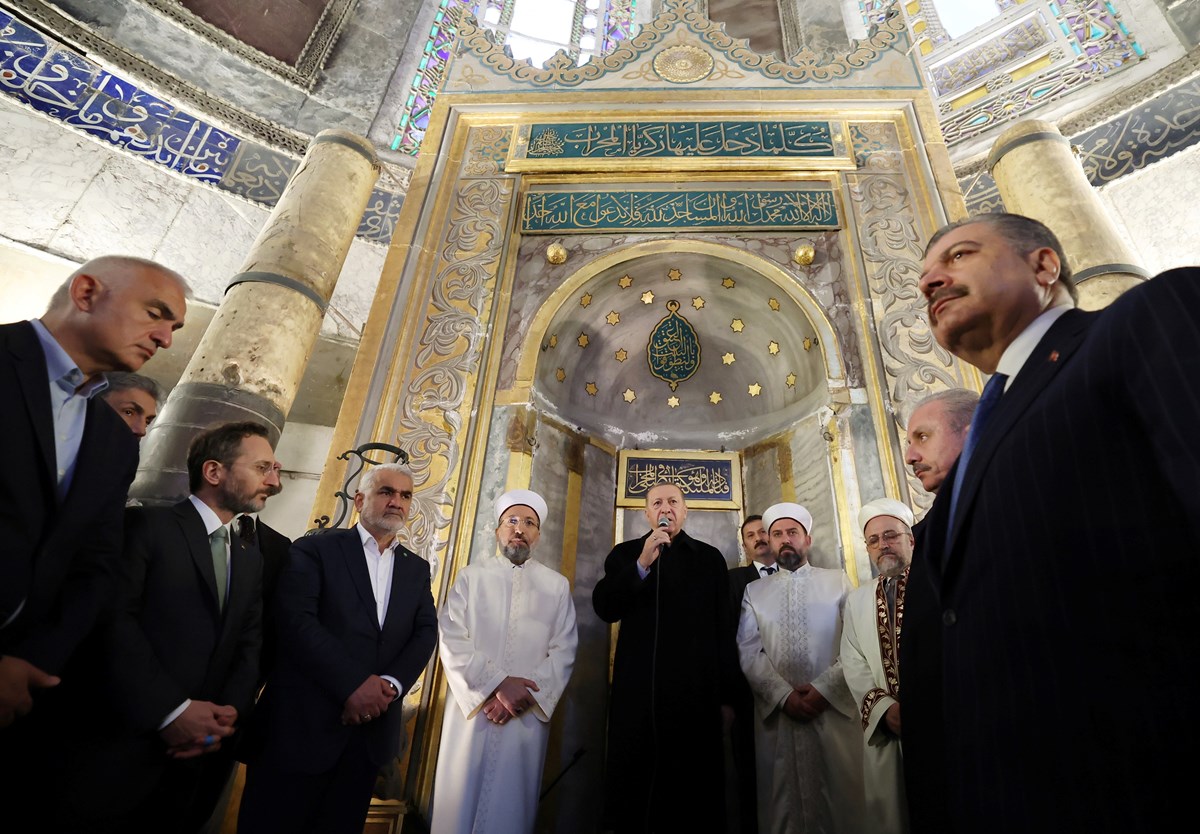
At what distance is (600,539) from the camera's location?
3.79 meters

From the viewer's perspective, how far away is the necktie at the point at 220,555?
1.62 m

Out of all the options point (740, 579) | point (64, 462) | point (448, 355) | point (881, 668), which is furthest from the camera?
point (448, 355)

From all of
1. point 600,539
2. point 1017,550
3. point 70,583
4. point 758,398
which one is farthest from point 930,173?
point 70,583

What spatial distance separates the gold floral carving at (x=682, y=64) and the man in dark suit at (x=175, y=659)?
4420mm

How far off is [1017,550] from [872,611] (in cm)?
142

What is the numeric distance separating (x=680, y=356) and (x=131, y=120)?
18.4ft

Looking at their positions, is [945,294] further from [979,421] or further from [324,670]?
[324,670]

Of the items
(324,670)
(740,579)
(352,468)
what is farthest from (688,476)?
(324,670)

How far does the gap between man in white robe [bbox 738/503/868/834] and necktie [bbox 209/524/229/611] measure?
184cm

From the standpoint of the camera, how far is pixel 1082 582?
0.75 m

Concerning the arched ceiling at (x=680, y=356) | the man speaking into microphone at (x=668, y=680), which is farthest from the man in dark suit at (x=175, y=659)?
the arched ceiling at (x=680, y=356)

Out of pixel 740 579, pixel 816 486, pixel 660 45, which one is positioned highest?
pixel 660 45

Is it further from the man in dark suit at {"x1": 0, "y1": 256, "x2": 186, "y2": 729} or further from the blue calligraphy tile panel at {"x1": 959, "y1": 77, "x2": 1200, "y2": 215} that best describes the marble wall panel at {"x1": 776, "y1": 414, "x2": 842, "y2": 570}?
the blue calligraphy tile panel at {"x1": 959, "y1": 77, "x2": 1200, "y2": 215}

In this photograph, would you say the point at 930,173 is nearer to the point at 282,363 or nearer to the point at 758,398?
the point at 758,398
